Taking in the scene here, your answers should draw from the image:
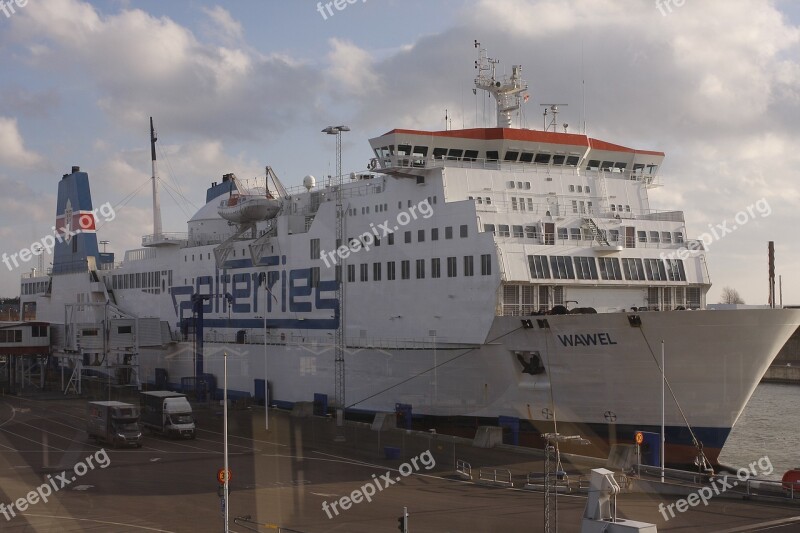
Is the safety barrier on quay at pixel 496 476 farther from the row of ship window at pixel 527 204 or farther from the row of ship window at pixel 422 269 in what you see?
the row of ship window at pixel 527 204

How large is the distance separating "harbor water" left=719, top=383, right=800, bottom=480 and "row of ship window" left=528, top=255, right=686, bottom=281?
798 cm

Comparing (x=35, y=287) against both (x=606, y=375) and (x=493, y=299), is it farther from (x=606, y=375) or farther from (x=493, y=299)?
(x=606, y=375)

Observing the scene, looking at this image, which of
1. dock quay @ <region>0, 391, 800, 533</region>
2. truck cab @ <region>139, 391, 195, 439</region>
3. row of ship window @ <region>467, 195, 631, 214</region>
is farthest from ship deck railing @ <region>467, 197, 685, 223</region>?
truck cab @ <region>139, 391, 195, 439</region>

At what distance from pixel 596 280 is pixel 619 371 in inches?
168

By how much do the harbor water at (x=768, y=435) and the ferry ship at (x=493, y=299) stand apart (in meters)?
7.45

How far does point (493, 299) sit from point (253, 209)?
17.1 m

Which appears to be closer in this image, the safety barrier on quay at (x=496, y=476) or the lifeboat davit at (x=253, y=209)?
Result: the safety barrier on quay at (x=496, y=476)

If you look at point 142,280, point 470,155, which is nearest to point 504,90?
point 470,155

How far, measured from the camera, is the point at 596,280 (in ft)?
101

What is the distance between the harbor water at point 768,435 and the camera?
35112mm

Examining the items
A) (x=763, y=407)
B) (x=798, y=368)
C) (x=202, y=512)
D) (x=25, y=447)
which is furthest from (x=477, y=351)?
(x=798, y=368)

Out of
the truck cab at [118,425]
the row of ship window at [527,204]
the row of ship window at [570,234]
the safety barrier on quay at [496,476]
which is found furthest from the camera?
the row of ship window at [527,204]

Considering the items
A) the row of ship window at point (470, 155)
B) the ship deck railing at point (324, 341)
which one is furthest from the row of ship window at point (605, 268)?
the row of ship window at point (470, 155)

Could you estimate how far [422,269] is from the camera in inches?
1307
